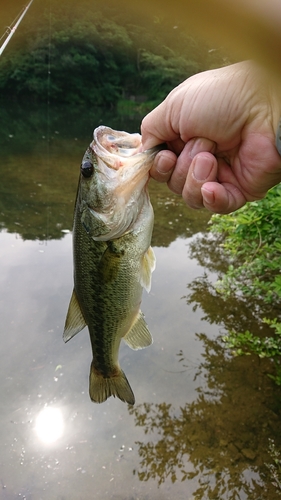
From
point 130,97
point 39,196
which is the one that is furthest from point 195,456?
point 130,97

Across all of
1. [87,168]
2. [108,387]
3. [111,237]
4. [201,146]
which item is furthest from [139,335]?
[201,146]

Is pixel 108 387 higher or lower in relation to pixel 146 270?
lower

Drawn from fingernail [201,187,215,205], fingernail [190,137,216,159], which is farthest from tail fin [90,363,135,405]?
fingernail [190,137,216,159]

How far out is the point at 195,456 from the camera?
343 cm

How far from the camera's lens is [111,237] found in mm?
1906

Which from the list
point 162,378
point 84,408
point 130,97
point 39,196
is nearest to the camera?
point 84,408

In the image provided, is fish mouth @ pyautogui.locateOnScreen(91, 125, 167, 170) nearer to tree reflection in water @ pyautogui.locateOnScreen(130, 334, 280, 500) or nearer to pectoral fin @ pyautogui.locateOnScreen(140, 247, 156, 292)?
pectoral fin @ pyautogui.locateOnScreen(140, 247, 156, 292)

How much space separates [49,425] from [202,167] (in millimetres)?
2988

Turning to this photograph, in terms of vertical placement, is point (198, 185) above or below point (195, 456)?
above

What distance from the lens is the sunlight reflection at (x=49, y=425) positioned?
3.54 metres

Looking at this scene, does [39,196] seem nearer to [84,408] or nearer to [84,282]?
[84,408]

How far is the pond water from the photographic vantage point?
3.25 m

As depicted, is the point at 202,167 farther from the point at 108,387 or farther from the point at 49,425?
the point at 49,425

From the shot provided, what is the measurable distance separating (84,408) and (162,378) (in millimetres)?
923
